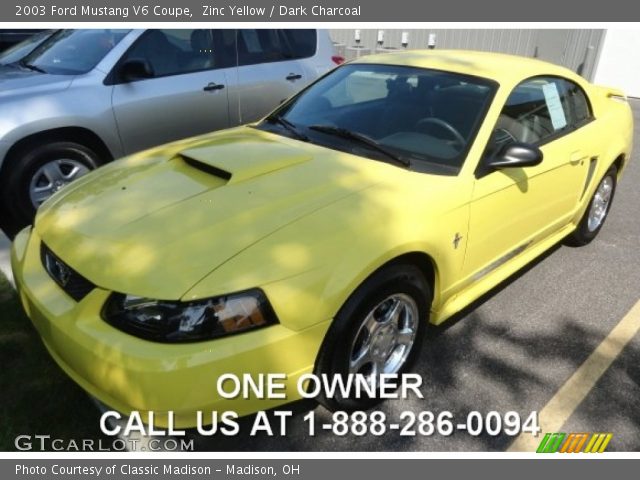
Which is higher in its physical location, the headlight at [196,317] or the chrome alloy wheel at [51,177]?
the headlight at [196,317]

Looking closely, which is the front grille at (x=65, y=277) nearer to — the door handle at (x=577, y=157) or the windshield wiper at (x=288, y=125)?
the windshield wiper at (x=288, y=125)

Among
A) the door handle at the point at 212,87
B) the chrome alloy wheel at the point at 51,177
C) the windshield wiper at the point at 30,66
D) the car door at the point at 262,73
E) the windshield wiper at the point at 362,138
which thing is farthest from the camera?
the car door at the point at 262,73

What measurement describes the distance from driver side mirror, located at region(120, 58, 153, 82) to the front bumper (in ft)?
9.41

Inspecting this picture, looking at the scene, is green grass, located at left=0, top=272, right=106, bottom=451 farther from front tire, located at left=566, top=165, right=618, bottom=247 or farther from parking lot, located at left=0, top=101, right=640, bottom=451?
front tire, located at left=566, top=165, right=618, bottom=247

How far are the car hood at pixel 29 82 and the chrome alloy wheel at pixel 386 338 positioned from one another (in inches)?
134

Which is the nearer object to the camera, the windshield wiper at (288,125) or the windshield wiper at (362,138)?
the windshield wiper at (362,138)

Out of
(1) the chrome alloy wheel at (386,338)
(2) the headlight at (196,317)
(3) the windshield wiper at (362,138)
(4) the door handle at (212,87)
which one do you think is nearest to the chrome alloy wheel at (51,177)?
(4) the door handle at (212,87)

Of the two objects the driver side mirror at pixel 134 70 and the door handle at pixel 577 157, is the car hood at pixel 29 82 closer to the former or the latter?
the driver side mirror at pixel 134 70

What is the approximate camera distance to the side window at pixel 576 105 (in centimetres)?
368

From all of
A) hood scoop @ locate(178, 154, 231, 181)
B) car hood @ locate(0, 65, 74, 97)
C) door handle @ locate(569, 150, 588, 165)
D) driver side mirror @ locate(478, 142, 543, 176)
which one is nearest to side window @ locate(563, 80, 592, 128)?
door handle @ locate(569, 150, 588, 165)

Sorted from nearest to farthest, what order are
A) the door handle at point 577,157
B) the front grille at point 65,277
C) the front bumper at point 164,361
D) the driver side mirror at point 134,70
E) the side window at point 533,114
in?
the front bumper at point 164,361 < the front grille at point 65,277 < the side window at point 533,114 < the door handle at point 577,157 < the driver side mirror at point 134,70

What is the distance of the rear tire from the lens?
4.02 m

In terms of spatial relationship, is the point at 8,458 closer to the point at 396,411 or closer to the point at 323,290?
the point at 323,290

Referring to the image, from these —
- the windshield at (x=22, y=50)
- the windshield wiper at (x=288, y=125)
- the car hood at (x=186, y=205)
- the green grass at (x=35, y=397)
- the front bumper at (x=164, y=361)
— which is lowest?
the green grass at (x=35, y=397)
